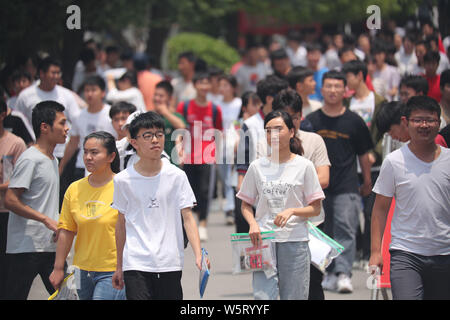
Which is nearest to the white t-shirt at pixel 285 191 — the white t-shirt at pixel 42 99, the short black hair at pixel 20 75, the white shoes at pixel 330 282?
the white shoes at pixel 330 282

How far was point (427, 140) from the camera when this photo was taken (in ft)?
18.0

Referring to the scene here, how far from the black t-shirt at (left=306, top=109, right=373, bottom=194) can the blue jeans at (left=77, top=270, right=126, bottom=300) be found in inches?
118

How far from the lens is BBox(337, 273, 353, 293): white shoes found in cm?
796

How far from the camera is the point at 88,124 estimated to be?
8961mm

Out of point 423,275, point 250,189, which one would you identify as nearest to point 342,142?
point 250,189

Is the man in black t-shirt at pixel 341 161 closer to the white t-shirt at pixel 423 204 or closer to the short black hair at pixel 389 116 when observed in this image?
the short black hair at pixel 389 116

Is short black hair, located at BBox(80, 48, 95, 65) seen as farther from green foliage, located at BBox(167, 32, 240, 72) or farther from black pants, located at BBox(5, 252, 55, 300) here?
green foliage, located at BBox(167, 32, 240, 72)

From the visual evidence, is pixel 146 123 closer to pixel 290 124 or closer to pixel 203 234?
pixel 290 124

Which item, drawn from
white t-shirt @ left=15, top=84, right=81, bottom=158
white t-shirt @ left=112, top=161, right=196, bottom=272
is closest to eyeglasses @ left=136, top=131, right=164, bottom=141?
white t-shirt @ left=112, top=161, right=196, bottom=272

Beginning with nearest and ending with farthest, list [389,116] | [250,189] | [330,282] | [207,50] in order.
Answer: [250,189]
[389,116]
[330,282]
[207,50]

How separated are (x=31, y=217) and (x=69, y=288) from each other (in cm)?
84

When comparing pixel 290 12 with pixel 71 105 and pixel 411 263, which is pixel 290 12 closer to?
pixel 71 105

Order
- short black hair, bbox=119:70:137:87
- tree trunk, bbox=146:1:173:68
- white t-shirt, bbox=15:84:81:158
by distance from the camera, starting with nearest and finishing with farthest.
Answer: white t-shirt, bbox=15:84:81:158
short black hair, bbox=119:70:137:87
tree trunk, bbox=146:1:173:68

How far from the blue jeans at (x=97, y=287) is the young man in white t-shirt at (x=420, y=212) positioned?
6.04 feet
